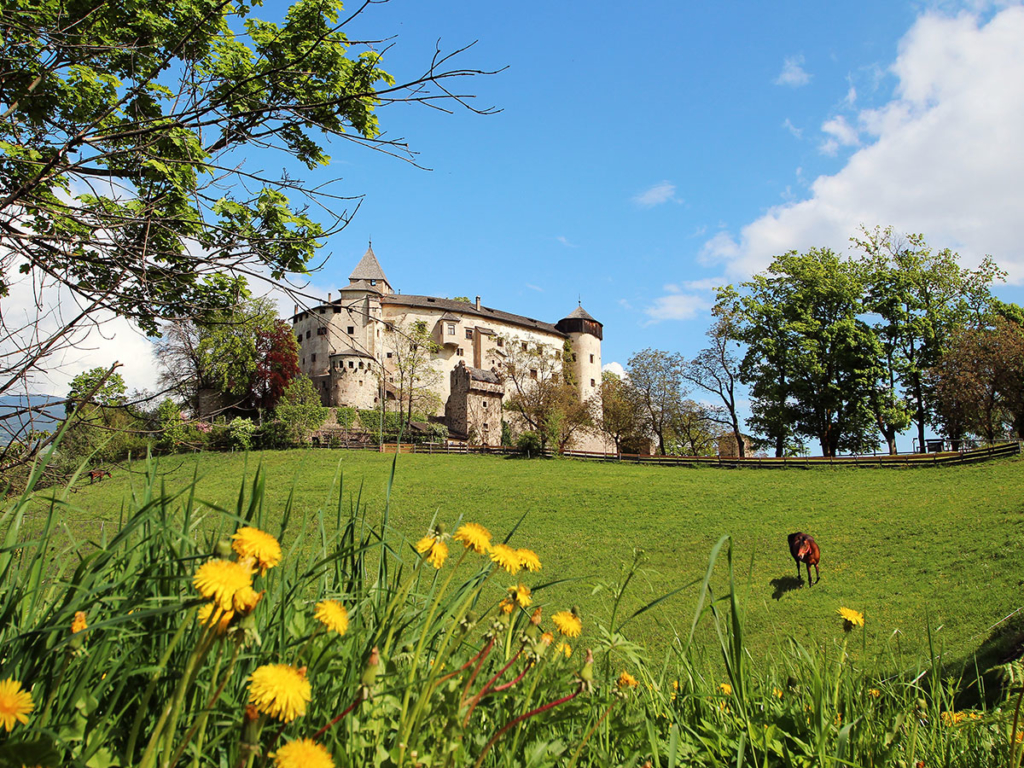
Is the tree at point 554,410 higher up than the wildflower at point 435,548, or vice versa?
the tree at point 554,410

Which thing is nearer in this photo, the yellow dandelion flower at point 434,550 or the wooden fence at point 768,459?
the yellow dandelion flower at point 434,550

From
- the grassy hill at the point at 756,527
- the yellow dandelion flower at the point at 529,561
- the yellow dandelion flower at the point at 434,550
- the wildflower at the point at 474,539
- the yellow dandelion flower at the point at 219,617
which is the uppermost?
the wildflower at the point at 474,539

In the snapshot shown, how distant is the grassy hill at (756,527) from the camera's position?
36.6ft

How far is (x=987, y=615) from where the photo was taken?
10773 mm

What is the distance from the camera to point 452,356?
66.6 meters

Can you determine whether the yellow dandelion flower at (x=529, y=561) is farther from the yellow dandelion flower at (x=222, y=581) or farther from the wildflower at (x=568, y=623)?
the yellow dandelion flower at (x=222, y=581)

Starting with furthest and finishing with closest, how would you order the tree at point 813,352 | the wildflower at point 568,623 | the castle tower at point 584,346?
the castle tower at point 584,346
the tree at point 813,352
the wildflower at point 568,623

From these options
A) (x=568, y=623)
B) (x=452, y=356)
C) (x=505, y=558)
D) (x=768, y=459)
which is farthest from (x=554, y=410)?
(x=505, y=558)

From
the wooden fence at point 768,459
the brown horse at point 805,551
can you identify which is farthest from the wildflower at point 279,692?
the wooden fence at point 768,459

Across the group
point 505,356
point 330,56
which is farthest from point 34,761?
point 505,356

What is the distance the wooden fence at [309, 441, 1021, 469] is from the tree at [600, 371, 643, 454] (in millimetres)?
7798

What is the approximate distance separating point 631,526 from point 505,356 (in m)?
45.5

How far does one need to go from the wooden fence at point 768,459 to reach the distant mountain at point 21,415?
19491 millimetres

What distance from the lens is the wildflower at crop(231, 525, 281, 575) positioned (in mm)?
794
